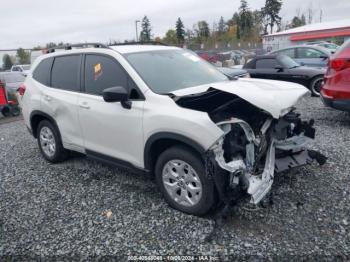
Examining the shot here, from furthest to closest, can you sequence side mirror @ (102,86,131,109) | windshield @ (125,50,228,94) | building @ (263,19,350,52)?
building @ (263,19,350,52)
windshield @ (125,50,228,94)
side mirror @ (102,86,131,109)

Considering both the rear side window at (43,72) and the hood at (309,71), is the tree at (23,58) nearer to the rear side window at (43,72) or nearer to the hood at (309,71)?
the hood at (309,71)

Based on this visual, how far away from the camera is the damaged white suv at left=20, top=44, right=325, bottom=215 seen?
3.39 m

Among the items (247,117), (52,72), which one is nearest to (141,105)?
(247,117)

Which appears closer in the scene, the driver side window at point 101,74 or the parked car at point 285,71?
the driver side window at point 101,74

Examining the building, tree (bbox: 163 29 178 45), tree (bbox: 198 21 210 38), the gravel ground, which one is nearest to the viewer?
the gravel ground

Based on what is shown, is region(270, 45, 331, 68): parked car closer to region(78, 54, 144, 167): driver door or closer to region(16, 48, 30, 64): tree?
region(78, 54, 144, 167): driver door

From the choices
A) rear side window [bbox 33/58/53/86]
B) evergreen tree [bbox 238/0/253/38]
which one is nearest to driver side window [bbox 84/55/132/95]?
rear side window [bbox 33/58/53/86]

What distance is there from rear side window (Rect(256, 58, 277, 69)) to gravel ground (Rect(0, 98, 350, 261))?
6.01 meters

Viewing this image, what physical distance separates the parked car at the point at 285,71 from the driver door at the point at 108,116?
7.37m

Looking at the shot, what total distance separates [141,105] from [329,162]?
114 inches

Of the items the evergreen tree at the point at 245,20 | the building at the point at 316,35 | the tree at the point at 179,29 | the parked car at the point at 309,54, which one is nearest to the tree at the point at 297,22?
the evergreen tree at the point at 245,20

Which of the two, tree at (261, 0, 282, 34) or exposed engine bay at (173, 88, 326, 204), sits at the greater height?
tree at (261, 0, 282, 34)

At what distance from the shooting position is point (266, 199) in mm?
3893

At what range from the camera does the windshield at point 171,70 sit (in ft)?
13.4
